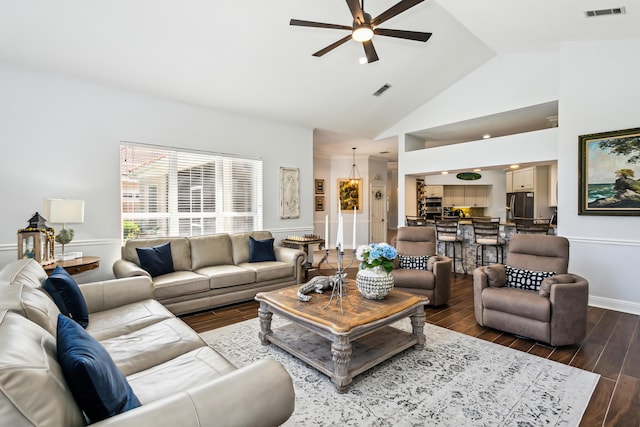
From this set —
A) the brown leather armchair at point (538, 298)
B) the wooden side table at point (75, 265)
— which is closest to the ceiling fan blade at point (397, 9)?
the brown leather armchair at point (538, 298)

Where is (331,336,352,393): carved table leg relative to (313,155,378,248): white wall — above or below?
below

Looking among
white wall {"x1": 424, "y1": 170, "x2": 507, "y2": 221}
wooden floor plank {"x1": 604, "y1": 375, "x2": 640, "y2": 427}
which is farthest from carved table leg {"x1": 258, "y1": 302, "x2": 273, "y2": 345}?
white wall {"x1": 424, "y1": 170, "x2": 507, "y2": 221}

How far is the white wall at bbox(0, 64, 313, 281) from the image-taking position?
11.8 ft

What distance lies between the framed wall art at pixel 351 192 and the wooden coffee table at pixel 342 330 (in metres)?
6.45

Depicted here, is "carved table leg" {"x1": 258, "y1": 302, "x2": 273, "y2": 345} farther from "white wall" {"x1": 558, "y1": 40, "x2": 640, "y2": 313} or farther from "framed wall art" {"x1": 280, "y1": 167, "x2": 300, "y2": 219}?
"white wall" {"x1": 558, "y1": 40, "x2": 640, "y2": 313}

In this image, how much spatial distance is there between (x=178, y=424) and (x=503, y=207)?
1046cm

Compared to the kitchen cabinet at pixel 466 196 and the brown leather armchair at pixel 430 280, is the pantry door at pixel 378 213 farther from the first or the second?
the brown leather armchair at pixel 430 280

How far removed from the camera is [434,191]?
10305 millimetres

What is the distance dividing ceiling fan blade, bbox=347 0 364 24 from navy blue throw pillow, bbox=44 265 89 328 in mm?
3077

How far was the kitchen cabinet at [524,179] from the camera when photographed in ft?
25.2

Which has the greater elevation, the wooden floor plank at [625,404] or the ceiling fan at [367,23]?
the ceiling fan at [367,23]

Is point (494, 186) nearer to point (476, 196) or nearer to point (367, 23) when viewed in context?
point (476, 196)

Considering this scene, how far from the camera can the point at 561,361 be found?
8.87 feet

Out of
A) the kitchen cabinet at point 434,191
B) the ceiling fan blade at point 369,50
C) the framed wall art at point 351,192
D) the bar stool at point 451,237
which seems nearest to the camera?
the ceiling fan blade at point 369,50
